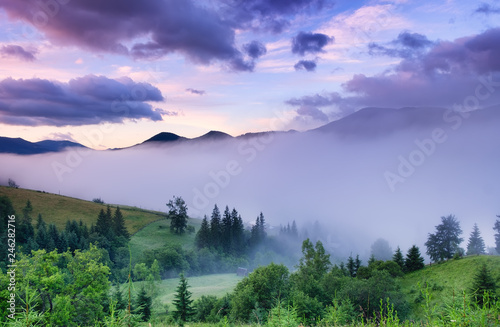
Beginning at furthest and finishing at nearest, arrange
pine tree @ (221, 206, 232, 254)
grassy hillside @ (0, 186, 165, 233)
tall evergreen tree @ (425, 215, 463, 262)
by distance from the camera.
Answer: pine tree @ (221, 206, 232, 254) < grassy hillside @ (0, 186, 165, 233) < tall evergreen tree @ (425, 215, 463, 262)

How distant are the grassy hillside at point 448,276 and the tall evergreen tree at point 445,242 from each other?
771 centimetres

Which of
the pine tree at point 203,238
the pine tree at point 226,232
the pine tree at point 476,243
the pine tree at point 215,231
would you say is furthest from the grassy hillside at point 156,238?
the pine tree at point 476,243

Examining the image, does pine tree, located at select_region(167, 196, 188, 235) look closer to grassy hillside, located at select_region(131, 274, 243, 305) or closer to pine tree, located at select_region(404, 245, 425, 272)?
grassy hillside, located at select_region(131, 274, 243, 305)

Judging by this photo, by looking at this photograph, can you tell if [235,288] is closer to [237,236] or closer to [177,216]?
[237,236]

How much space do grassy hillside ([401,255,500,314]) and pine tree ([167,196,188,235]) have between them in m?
107

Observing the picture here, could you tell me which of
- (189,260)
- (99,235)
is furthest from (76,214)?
(189,260)

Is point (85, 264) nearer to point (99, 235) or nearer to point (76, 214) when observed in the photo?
point (99, 235)

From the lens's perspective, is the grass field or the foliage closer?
the foliage

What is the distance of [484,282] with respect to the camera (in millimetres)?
42219

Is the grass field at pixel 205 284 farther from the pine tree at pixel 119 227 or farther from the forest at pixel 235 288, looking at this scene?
the pine tree at pixel 119 227

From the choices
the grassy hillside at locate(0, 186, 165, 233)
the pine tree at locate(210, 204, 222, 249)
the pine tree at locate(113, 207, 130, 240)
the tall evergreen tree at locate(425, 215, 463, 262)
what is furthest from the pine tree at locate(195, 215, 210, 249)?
the tall evergreen tree at locate(425, 215, 463, 262)

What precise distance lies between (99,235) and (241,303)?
3836 inches

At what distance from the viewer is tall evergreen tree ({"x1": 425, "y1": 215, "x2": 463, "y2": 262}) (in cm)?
8206

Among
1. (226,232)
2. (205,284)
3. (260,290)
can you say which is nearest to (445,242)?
(260,290)
